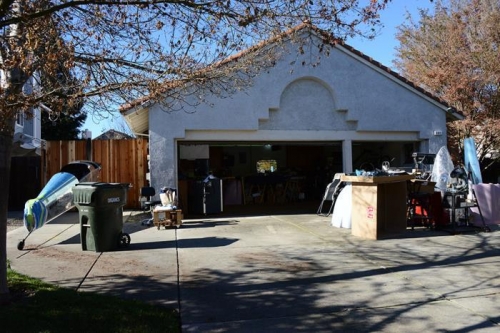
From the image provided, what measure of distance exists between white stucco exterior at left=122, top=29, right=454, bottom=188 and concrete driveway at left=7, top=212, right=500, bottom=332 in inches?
135

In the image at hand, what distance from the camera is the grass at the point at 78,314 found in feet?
14.9

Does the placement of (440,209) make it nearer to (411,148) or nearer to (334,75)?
(334,75)

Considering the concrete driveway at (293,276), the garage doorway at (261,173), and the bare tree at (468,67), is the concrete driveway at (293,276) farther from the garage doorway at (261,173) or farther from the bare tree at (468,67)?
the bare tree at (468,67)

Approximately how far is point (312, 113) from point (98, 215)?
7.60 metres

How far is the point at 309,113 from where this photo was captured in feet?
44.9

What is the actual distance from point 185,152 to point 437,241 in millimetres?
9987

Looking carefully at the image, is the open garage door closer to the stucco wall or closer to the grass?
the stucco wall

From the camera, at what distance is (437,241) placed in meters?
8.93

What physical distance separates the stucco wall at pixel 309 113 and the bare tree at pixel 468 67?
135 inches

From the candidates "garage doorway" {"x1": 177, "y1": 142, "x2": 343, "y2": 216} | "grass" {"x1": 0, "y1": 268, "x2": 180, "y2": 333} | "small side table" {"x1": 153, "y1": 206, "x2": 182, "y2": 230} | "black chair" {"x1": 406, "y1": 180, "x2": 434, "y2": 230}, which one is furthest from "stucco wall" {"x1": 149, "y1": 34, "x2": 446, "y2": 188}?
"grass" {"x1": 0, "y1": 268, "x2": 180, "y2": 333}

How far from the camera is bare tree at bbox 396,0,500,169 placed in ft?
56.1

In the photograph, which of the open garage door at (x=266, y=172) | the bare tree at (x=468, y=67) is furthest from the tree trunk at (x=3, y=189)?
the bare tree at (x=468, y=67)

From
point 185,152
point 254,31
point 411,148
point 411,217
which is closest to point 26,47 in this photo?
point 254,31

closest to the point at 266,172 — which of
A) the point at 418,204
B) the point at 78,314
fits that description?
the point at 418,204
